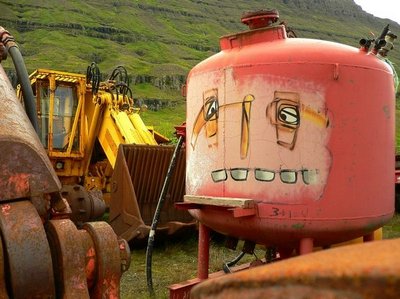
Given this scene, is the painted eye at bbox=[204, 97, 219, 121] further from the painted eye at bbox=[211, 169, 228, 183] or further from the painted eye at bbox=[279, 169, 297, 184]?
the painted eye at bbox=[279, 169, 297, 184]

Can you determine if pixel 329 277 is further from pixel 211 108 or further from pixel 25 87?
pixel 211 108

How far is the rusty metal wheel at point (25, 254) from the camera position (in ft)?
4.72

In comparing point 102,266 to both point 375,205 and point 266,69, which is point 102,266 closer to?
point 266,69

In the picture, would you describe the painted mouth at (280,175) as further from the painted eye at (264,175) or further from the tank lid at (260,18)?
the tank lid at (260,18)

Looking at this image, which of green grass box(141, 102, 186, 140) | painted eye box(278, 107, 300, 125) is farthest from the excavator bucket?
green grass box(141, 102, 186, 140)

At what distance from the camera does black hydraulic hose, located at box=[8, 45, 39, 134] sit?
2179 mm

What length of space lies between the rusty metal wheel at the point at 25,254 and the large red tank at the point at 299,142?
1858mm

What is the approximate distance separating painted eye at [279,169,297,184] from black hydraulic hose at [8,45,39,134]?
160 centimetres

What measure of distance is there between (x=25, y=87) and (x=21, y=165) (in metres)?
0.73

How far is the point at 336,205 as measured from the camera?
3.23 metres

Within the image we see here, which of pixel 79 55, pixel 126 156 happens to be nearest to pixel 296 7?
pixel 79 55

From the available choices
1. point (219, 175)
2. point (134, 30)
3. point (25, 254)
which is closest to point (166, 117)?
point (219, 175)

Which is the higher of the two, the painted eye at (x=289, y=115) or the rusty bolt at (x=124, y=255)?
the painted eye at (x=289, y=115)

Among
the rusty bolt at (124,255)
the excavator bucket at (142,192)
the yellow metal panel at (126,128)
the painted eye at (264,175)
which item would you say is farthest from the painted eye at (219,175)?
the yellow metal panel at (126,128)
